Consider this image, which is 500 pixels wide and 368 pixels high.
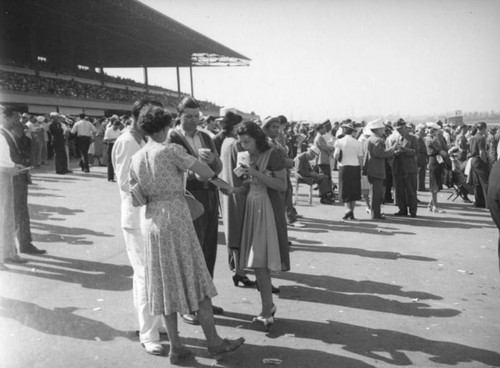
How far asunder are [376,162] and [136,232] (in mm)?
6415

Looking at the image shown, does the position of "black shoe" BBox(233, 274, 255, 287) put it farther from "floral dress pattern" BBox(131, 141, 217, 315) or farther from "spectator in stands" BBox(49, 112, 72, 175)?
"spectator in stands" BBox(49, 112, 72, 175)

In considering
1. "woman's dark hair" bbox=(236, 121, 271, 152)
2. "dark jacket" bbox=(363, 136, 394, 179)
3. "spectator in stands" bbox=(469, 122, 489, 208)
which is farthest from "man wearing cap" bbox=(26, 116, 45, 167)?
"woman's dark hair" bbox=(236, 121, 271, 152)

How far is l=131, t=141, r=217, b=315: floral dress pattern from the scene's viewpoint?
3619 millimetres

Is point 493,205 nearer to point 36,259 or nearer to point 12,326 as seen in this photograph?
point 12,326

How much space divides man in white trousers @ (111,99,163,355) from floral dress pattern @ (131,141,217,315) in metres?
0.35

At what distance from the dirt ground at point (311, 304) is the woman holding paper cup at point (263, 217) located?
43 cm

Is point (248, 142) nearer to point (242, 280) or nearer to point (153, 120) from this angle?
point (153, 120)

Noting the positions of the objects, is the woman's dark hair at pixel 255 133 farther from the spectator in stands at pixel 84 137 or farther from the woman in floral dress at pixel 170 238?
the spectator in stands at pixel 84 137

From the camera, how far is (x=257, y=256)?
4.37 m

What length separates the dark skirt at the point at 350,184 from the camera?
958 cm

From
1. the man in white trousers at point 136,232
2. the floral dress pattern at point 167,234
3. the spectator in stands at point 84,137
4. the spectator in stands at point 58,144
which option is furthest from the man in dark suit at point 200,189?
the spectator in stands at point 84,137

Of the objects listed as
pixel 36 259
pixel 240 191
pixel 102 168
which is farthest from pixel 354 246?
pixel 102 168

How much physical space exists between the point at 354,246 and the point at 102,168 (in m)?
13.7

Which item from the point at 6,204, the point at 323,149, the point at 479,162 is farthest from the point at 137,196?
the point at 479,162
